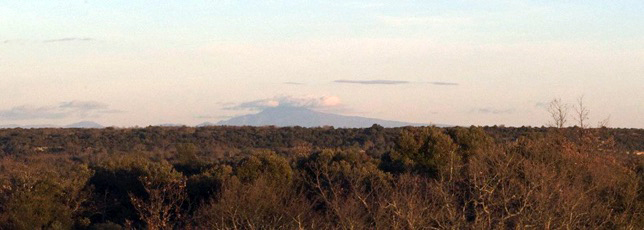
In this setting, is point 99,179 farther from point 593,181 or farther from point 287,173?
point 593,181

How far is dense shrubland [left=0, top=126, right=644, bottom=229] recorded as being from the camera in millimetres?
25578

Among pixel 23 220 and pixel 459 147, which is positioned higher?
pixel 459 147

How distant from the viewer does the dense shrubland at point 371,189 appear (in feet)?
83.9

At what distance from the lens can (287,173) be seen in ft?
141

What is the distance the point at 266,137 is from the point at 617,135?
27.2 meters

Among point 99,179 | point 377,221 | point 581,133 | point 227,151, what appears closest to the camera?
point 377,221

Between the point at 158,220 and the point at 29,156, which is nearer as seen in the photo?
the point at 158,220

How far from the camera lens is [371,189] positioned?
37.8m

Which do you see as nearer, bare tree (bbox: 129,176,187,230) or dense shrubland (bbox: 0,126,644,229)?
dense shrubland (bbox: 0,126,644,229)

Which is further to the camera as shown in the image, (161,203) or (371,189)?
(161,203)

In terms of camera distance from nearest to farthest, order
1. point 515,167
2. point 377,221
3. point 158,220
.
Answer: point 377,221, point 515,167, point 158,220

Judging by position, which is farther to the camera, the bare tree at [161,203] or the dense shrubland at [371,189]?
the bare tree at [161,203]

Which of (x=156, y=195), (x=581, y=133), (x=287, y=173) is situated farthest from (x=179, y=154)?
(x=581, y=133)

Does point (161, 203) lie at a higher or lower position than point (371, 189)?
lower
